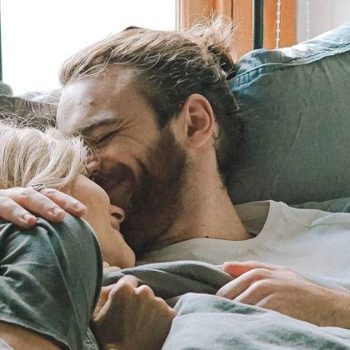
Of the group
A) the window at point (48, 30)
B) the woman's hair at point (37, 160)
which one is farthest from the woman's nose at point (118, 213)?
the window at point (48, 30)

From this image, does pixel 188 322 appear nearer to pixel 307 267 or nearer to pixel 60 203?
pixel 60 203

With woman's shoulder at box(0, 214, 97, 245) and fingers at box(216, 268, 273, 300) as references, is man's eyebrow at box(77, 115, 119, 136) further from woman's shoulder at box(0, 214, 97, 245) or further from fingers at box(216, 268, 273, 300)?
woman's shoulder at box(0, 214, 97, 245)

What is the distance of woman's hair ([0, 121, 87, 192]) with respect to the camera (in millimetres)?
997

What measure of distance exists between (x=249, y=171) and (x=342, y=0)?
3.77 ft

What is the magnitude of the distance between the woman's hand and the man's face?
417 millimetres

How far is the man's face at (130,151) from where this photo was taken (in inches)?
49.4

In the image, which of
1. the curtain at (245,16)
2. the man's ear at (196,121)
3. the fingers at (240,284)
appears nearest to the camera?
the fingers at (240,284)

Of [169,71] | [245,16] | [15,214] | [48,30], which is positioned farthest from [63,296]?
[245,16]

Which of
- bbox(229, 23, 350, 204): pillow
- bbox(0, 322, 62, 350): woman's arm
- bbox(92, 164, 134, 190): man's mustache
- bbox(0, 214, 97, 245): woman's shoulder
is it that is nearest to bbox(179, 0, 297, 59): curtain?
bbox(229, 23, 350, 204): pillow

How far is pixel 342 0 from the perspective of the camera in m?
2.36

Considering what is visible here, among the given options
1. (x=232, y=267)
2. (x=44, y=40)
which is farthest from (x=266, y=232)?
(x=44, y=40)

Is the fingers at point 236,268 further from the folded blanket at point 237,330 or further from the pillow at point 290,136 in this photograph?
the pillow at point 290,136

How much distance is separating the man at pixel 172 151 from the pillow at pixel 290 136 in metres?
0.03

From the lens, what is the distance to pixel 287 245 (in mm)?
A: 1279
